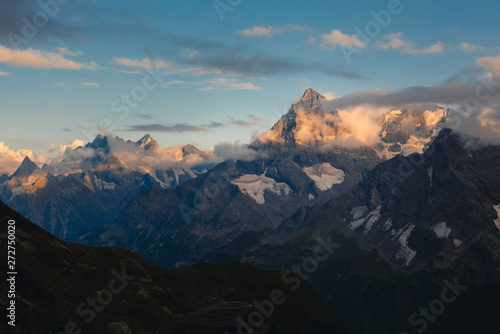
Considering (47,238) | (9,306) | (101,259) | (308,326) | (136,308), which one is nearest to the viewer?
(9,306)

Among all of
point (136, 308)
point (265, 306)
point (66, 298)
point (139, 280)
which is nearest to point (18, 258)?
point (66, 298)

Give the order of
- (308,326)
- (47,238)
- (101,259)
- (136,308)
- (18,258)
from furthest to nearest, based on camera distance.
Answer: (308,326) → (101,259) → (47,238) → (136,308) → (18,258)

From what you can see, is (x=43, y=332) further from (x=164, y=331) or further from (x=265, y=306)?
(x=265, y=306)

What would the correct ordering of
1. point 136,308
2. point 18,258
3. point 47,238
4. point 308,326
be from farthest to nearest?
1. point 308,326
2. point 47,238
3. point 136,308
4. point 18,258

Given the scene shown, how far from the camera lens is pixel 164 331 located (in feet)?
420

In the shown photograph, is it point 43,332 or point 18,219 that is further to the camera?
point 18,219

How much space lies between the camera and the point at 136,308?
13500 centimetres

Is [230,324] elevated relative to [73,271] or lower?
lower

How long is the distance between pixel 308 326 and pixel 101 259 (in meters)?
89.1

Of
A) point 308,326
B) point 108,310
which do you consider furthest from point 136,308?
point 308,326

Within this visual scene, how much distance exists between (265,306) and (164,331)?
252 feet

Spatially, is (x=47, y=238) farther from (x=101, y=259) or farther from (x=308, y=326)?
(x=308, y=326)

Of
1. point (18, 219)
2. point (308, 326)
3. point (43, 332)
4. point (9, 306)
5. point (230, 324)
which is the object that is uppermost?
point (18, 219)

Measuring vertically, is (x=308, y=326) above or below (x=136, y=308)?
below
